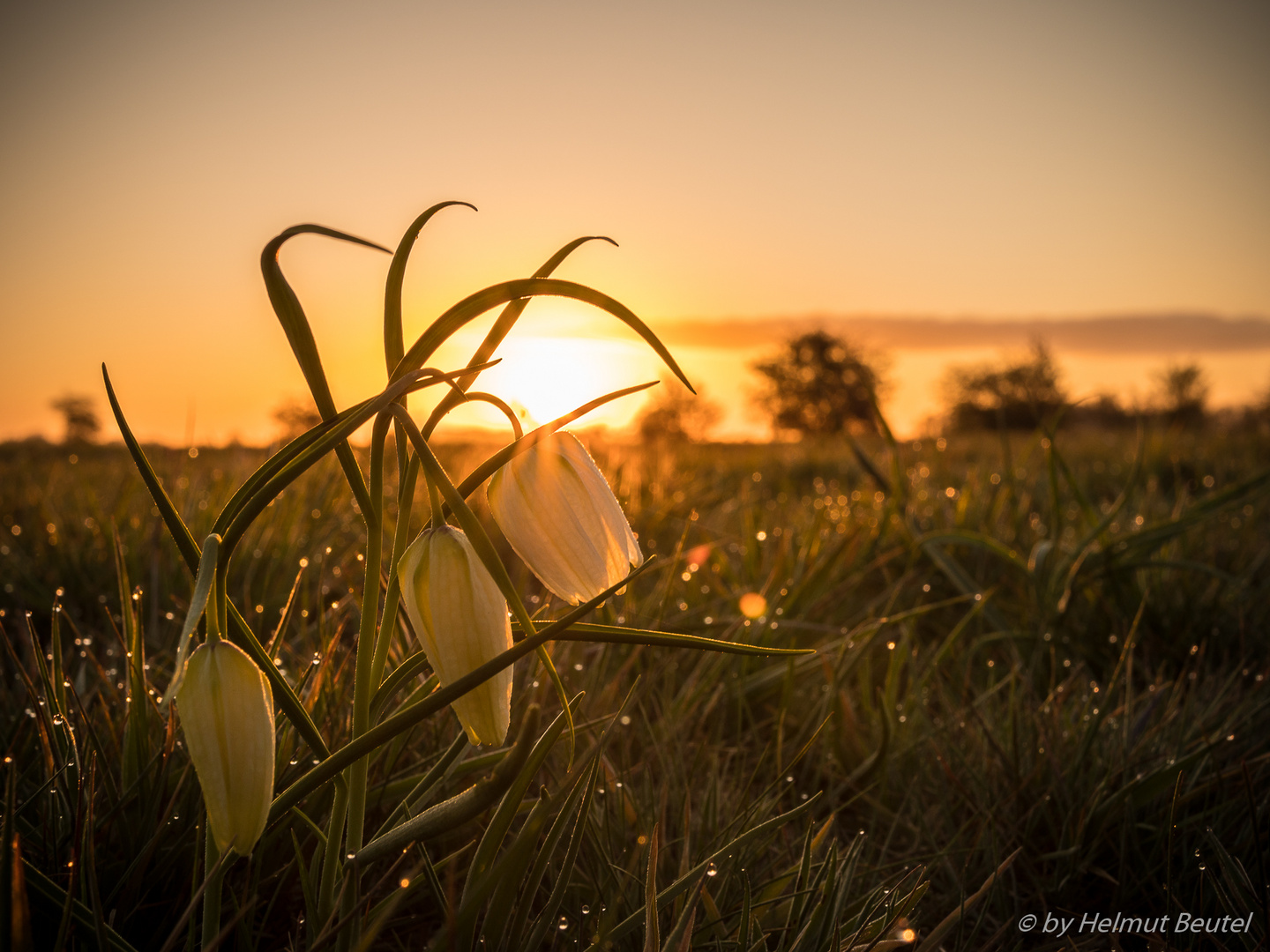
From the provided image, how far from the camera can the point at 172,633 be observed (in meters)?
1.79

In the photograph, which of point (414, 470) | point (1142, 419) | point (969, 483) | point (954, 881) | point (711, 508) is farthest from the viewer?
point (711, 508)

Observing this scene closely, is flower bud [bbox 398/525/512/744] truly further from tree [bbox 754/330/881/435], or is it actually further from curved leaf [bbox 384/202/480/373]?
tree [bbox 754/330/881/435]

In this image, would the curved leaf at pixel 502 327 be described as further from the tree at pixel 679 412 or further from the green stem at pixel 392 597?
the tree at pixel 679 412

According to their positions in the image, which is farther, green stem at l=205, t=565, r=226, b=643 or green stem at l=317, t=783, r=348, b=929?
green stem at l=317, t=783, r=348, b=929

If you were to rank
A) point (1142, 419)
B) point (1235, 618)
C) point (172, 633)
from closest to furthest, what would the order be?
point (172, 633) → point (1235, 618) → point (1142, 419)

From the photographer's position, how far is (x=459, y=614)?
0.68m

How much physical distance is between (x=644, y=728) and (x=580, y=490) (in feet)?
2.76

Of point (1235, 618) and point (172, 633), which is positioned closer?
point (172, 633)

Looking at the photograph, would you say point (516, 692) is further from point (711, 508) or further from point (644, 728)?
point (711, 508)

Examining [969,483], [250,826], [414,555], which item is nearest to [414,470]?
Result: [414,555]

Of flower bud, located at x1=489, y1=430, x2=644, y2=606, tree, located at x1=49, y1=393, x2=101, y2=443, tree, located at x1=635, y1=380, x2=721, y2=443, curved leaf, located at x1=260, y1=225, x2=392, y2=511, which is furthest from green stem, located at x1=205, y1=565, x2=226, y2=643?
tree, located at x1=49, y1=393, x2=101, y2=443

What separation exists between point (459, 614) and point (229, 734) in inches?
7.2

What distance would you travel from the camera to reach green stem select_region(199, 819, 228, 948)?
72 centimetres

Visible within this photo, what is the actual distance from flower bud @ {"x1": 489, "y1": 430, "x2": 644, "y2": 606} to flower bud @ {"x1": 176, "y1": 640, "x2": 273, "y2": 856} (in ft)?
0.81
